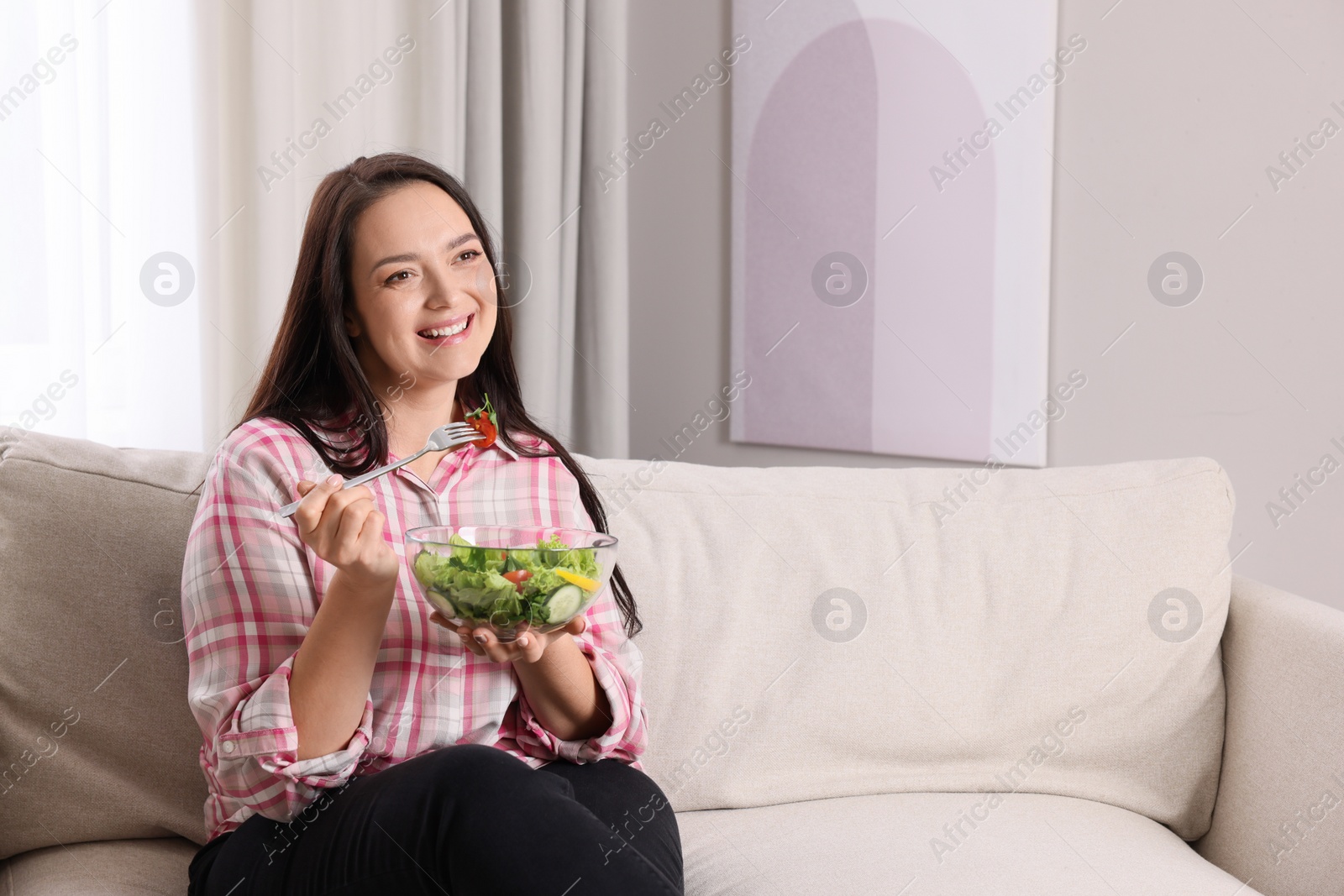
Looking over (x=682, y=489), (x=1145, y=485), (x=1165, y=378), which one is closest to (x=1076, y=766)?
(x=1145, y=485)

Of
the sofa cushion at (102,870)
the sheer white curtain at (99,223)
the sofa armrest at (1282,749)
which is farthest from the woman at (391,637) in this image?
the sheer white curtain at (99,223)

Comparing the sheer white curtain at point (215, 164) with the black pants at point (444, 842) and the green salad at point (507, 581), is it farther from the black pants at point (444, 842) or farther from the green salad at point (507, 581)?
the green salad at point (507, 581)

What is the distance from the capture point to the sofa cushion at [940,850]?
1.18 meters

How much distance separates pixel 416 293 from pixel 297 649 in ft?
1.38

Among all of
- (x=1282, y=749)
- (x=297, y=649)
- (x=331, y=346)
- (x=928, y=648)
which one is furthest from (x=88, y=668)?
(x=1282, y=749)

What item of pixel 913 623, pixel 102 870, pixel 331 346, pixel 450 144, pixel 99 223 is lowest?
pixel 102 870

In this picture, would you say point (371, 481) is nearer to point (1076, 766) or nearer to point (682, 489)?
point (682, 489)

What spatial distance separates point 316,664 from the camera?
1.02 metres

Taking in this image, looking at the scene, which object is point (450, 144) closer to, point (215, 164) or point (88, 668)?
point (215, 164)

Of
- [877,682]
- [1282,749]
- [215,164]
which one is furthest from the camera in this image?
[215,164]

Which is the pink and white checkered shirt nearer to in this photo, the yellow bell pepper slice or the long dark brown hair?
the long dark brown hair

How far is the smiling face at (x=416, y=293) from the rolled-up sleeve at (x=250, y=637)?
0.20 metres

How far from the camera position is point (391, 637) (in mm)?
1153

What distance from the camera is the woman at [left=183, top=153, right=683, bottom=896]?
96cm
